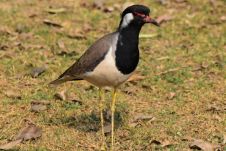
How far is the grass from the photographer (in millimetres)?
6496

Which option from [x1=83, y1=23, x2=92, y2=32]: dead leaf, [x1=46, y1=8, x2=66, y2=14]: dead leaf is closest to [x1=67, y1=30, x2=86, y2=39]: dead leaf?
[x1=83, y1=23, x2=92, y2=32]: dead leaf

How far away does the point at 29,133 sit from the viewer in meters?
6.32

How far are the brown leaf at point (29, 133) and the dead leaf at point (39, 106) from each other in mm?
497

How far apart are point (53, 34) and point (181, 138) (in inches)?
153

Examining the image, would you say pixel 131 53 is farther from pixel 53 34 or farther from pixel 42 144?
pixel 53 34

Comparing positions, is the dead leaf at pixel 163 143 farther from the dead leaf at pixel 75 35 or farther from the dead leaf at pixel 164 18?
the dead leaf at pixel 164 18

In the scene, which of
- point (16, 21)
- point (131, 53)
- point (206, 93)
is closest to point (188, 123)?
point (206, 93)

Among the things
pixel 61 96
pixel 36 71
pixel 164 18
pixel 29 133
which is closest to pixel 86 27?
pixel 164 18

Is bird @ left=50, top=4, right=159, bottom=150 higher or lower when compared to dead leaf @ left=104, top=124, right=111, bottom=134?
higher

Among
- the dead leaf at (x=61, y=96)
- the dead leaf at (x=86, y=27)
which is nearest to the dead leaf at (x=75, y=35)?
the dead leaf at (x=86, y=27)

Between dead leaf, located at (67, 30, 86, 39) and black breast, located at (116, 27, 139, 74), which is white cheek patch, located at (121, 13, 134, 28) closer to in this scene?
black breast, located at (116, 27, 139, 74)

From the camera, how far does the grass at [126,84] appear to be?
6496mm

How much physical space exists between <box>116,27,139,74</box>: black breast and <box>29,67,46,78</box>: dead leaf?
249 cm

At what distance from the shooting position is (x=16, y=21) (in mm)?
9859
